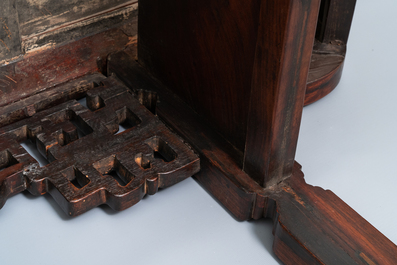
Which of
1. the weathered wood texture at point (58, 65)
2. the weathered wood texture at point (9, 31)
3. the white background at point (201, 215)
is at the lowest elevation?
the white background at point (201, 215)

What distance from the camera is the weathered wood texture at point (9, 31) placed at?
154cm

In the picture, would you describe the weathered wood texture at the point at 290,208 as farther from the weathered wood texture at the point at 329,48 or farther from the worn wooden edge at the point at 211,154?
the weathered wood texture at the point at 329,48

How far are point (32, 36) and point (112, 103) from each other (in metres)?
0.32

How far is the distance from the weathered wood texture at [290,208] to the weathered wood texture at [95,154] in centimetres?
6

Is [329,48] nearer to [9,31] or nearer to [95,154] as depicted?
[95,154]

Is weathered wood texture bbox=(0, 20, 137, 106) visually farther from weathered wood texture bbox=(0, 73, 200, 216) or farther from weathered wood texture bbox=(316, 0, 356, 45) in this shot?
weathered wood texture bbox=(316, 0, 356, 45)

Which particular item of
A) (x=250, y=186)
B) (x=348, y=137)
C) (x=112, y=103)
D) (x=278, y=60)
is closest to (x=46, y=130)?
(x=112, y=103)

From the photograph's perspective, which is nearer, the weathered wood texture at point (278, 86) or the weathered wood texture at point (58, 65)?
the weathered wood texture at point (278, 86)

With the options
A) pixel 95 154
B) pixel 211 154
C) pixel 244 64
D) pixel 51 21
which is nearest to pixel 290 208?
pixel 211 154

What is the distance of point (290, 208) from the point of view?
135 centimetres

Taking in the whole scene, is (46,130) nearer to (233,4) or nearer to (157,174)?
(157,174)

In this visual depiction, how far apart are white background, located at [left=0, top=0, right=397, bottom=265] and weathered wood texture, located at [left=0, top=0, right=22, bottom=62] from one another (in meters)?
0.44

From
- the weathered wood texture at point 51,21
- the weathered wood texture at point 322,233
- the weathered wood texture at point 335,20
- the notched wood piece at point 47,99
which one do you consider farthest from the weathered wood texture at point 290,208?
the weathered wood texture at point 335,20

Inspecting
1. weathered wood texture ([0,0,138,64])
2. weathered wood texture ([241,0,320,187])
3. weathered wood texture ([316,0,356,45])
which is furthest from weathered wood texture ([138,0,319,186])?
weathered wood texture ([316,0,356,45])
